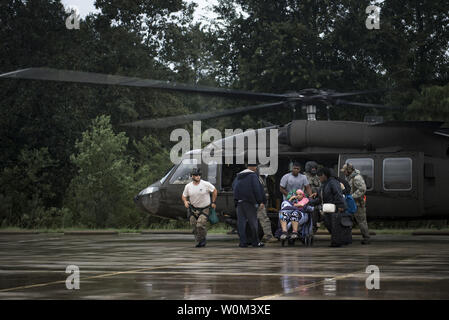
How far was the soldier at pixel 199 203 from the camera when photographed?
19.1m

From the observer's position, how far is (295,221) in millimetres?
19266

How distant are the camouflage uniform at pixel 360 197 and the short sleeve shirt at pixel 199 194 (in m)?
3.62

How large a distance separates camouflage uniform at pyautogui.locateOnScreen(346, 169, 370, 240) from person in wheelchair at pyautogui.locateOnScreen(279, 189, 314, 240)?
1.55 metres

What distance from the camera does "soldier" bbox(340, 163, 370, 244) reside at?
20125mm

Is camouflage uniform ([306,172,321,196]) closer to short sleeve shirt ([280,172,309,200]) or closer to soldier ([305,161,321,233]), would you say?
soldier ([305,161,321,233])

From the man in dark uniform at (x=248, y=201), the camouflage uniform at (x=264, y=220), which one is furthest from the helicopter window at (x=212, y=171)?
the man in dark uniform at (x=248, y=201)

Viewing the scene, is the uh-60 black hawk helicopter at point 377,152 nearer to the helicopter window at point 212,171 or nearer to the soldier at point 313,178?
the helicopter window at point 212,171

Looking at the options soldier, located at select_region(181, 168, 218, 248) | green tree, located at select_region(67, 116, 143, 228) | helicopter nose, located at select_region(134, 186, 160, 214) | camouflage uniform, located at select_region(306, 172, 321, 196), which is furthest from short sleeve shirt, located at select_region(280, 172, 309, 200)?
green tree, located at select_region(67, 116, 143, 228)

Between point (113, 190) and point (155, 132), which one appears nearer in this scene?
point (113, 190)

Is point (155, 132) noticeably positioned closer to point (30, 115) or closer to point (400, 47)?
point (30, 115)

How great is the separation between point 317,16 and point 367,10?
2913 mm

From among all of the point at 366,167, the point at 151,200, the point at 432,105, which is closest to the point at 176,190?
the point at 151,200

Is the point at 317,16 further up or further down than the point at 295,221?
further up
